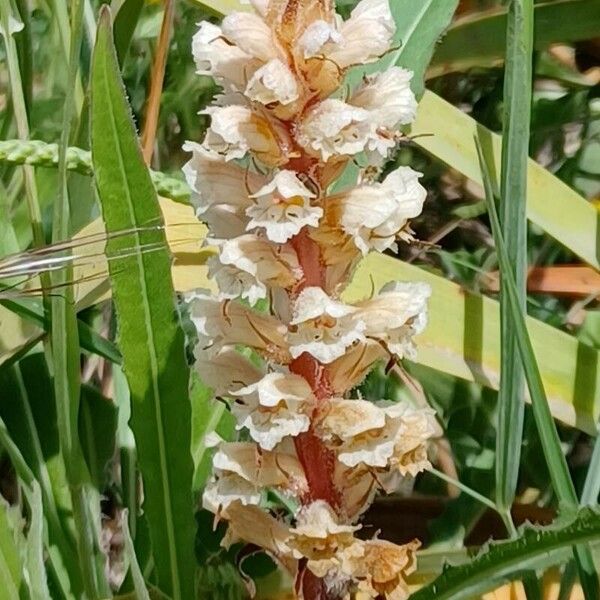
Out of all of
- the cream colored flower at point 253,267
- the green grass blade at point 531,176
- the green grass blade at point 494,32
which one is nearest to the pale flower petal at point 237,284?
the cream colored flower at point 253,267

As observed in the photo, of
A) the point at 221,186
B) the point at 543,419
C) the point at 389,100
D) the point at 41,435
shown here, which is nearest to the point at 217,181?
the point at 221,186

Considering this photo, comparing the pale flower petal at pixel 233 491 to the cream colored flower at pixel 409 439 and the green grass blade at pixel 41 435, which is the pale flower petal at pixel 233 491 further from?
the green grass blade at pixel 41 435

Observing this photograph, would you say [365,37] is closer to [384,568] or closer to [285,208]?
[285,208]

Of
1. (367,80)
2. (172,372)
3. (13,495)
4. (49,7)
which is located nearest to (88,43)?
(49,7)

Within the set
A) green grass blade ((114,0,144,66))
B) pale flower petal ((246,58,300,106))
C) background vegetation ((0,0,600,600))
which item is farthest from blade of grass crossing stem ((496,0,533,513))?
green grass blade ((114,0,144,66))

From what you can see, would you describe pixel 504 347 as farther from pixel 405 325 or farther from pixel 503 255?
pixel 405 325

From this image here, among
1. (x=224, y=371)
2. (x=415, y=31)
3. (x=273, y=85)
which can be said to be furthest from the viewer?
(x=415, y=31)

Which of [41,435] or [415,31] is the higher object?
[415,31]
